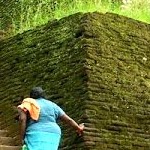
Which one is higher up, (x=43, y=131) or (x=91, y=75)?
(x=91, y=75)

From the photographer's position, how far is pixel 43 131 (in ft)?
23.0

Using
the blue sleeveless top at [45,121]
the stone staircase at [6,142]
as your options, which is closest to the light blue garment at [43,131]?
the blue sleeveless top at [45,121]

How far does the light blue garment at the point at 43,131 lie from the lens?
274 inches

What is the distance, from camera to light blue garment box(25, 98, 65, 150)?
695 centimetres

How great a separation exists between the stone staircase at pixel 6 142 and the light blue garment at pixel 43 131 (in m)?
0.90

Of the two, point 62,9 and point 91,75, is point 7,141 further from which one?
point 62,9

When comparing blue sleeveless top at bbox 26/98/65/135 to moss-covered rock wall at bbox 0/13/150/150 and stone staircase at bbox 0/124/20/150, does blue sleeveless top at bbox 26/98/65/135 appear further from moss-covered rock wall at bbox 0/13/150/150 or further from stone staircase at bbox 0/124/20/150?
stone staircase at bbox 0/124/20/150

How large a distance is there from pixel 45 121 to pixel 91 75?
1.44 meters

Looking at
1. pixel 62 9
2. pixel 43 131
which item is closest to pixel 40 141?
pixel 43 131

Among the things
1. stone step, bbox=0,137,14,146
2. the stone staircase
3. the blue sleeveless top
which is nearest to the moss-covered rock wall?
the stone staircase

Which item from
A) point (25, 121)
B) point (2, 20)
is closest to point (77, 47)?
point (25, 121)

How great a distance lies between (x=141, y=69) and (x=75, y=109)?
4.64 feet

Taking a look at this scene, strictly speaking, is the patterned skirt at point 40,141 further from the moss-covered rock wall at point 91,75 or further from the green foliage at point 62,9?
the green foliage at point 62,9

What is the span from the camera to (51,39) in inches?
376
